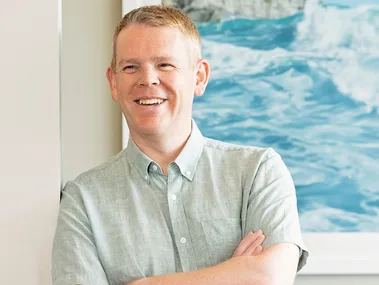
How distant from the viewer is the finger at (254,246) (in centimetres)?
167

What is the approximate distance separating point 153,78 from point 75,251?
45 cm

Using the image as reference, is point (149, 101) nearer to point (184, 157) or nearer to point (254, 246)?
point (184, 157)

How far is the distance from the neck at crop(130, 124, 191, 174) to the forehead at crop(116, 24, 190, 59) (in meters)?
0.20

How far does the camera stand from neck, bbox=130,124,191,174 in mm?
1805

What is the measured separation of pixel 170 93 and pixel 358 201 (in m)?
0.82

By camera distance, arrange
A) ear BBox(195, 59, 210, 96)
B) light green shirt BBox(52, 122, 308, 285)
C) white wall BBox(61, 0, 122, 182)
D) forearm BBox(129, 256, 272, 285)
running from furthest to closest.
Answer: white wall BBox(61, 0, 122, 182), ear BBox(195, 59, 210, 96), light green shirt BBox(52, 122, 308, 285), forearm BBox(129, 256, 272, 285)

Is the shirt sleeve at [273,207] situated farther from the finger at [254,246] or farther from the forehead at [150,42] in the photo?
the forehead at [150,42]

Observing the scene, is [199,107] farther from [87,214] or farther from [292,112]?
[87,214]

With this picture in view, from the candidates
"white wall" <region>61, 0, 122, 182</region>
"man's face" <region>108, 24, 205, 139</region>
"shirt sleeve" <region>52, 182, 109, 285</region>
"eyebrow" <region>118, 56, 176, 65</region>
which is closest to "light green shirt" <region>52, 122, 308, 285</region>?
"shirt sleeve" <region>52, 182, 109, 285</region>

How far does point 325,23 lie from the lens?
222cm

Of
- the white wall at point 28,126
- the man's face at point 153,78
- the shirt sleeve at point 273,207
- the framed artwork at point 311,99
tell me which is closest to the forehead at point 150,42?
the man's face at point 153,78

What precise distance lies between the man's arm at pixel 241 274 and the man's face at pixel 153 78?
35 cm

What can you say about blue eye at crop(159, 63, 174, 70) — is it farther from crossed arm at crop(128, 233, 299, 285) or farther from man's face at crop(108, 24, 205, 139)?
crossed arm at crop(128, 233, 299, 285)

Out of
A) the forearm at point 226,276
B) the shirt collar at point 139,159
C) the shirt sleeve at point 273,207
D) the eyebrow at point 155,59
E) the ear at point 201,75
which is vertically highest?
the eyebrow at point 155,59
